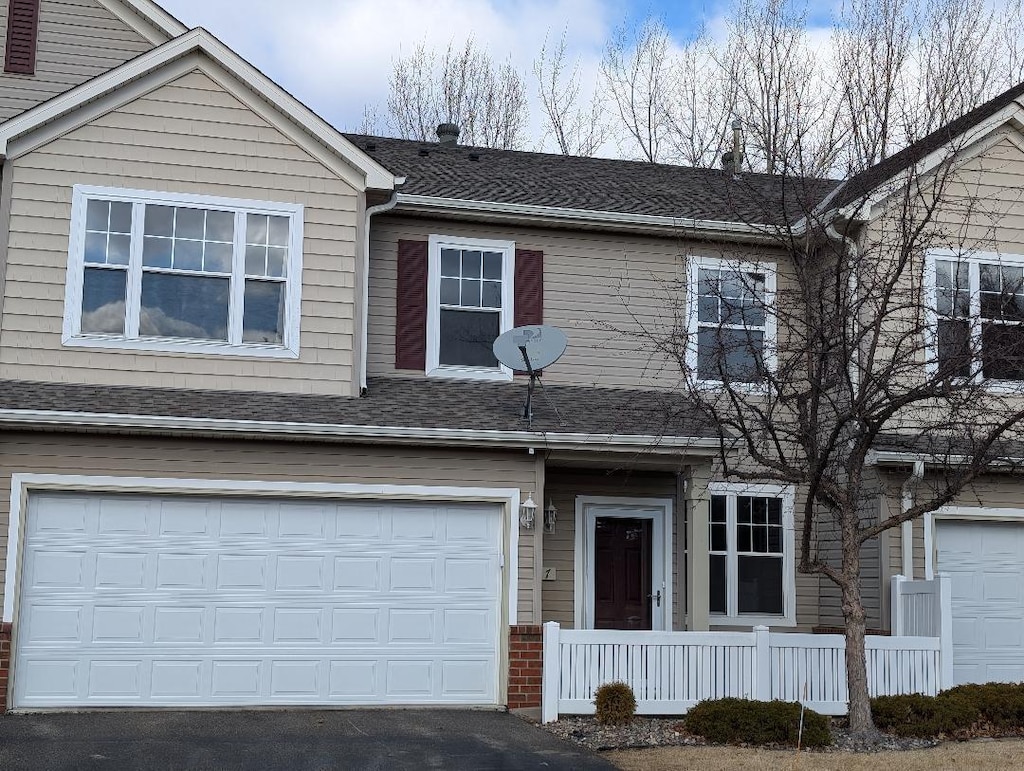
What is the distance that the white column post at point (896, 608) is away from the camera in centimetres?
1427

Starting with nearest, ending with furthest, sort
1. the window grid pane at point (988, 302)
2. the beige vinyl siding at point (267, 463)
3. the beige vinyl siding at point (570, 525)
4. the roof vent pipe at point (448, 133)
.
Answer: the beige vinyl siding at point (267, 463)
the window grid pane at point (988, 302)
the beige vinyl siding at point (570, 525)
the roof vent pipe at point (448, 133)

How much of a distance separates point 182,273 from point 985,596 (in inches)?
→ 406

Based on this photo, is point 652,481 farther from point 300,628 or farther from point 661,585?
point 300,628

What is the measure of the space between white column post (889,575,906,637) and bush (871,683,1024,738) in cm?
139

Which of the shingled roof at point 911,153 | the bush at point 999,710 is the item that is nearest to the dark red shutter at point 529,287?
the shingled roof at point 911,153

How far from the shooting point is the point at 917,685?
13.4 metres

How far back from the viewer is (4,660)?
12.2 m

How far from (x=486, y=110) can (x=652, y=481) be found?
63.2 feet

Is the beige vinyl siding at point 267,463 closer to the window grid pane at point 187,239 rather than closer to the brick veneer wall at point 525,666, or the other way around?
the brick veneer wall at point 525,666

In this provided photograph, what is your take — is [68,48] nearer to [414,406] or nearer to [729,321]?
[414,406]

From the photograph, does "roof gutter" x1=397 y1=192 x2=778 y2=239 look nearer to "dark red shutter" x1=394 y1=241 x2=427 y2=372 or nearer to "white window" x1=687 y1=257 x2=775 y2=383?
"white window" x1=687 y1=257 x2=775 y2=383

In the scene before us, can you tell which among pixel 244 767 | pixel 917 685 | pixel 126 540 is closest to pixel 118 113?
pixel 126 540

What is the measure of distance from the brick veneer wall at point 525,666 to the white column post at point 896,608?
4247 mm

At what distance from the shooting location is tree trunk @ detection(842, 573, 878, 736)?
1180 centimetres
